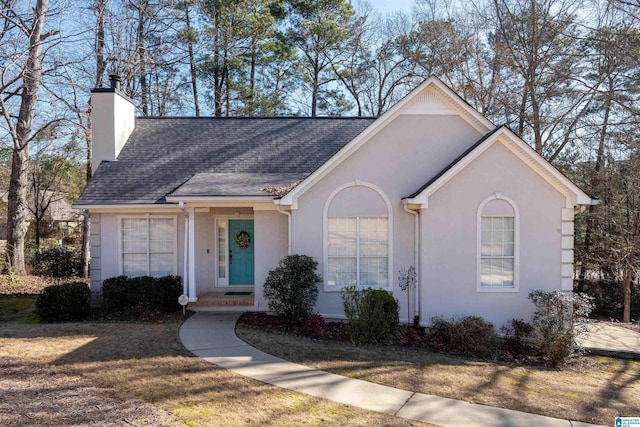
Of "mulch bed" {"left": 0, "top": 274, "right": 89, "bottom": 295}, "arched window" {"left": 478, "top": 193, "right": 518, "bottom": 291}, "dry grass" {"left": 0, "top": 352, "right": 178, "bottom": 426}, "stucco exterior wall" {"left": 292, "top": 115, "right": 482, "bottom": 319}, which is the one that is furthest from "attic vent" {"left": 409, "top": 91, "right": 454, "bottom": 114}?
"mulch bed" {"left": 0, "top": 274, "right": 89, "bottom": 295}

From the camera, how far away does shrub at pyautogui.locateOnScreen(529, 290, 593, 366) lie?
26.0 feet

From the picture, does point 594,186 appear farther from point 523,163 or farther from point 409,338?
point 409,338

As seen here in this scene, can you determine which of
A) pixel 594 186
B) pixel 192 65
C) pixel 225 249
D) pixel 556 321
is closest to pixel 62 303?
pixel 225 249

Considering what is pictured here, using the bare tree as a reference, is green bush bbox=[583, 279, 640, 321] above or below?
below

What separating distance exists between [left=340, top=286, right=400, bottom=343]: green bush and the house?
1.07 metres

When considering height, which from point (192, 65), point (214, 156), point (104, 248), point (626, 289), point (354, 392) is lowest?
point (626, 289)

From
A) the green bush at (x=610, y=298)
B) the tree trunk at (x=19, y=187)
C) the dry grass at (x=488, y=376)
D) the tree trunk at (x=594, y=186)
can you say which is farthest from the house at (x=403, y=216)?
the green bush at (x=610, y=298)

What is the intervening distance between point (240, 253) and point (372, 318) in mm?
5333

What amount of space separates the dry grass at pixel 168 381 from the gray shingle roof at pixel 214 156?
3811 millimetres

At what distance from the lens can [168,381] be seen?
6.00 metres

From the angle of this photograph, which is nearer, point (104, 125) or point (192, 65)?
point (104, 125)

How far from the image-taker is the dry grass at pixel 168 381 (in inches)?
198

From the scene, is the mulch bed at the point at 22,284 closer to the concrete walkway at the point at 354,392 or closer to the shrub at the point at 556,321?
the concrete walkway at the point at 354,392

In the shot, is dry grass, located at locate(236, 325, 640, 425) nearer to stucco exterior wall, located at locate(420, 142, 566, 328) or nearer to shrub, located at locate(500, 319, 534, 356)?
shrub, located at locate(500, 319, 534, 356)
